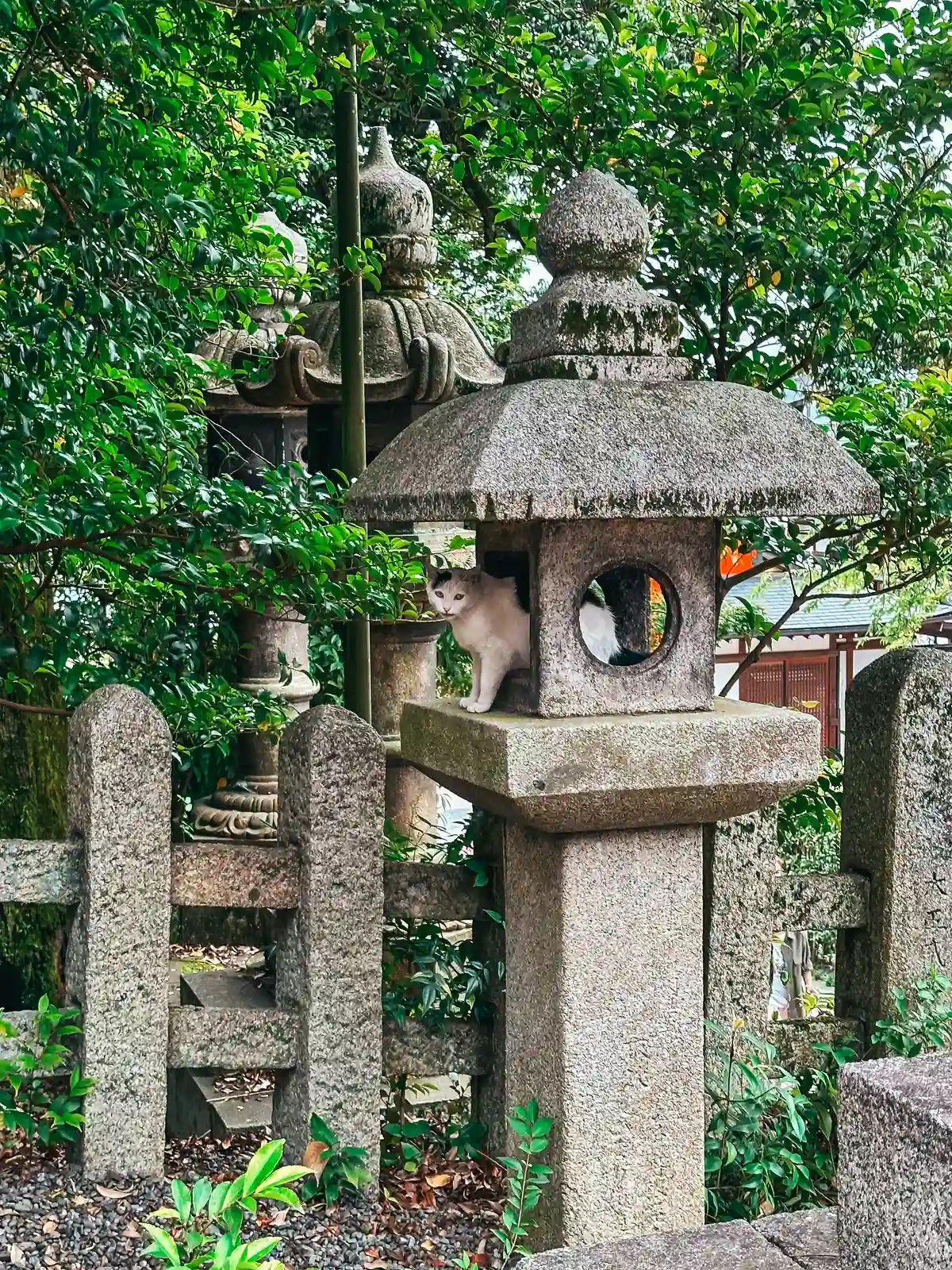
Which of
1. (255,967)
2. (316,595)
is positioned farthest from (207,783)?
(316,595)

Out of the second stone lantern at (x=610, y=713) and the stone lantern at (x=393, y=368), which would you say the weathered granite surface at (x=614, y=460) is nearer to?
the second stone lantern at (x=610, y=713)

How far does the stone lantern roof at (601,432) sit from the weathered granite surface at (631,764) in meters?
0.55

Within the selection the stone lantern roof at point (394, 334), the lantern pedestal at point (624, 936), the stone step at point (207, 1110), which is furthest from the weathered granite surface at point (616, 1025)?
the stone lantern roof at point (394, 334)

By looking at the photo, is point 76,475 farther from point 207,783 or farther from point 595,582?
point 207,783

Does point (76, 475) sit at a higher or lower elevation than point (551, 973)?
higher

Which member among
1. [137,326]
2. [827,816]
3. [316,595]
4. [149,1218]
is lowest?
[149,1218]

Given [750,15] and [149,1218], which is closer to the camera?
[149,1218]

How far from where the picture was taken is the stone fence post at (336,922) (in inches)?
147

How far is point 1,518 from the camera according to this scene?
3.45 m

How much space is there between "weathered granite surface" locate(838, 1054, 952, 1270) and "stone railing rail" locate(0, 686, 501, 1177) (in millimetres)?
1629

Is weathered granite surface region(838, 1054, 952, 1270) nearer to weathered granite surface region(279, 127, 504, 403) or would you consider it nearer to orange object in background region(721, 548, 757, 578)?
orange object in background region(721, 548, 757, 578)

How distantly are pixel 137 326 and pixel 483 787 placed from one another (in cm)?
167

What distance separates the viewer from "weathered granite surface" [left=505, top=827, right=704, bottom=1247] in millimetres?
3605

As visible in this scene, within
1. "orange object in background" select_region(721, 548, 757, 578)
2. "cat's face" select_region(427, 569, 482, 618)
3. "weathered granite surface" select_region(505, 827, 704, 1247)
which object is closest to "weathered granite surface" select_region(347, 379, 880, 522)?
"cat's face" select_region(427, 569, 482, 618)
